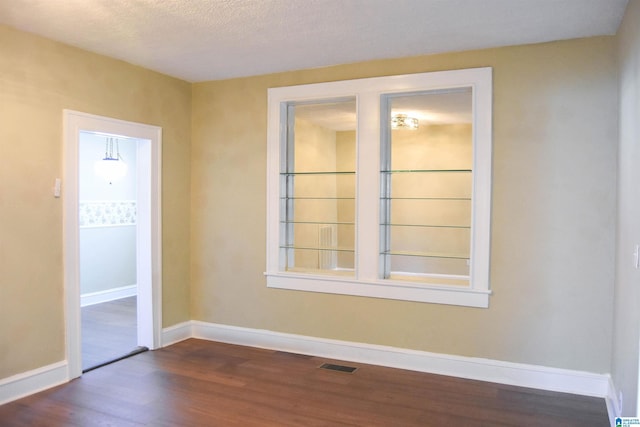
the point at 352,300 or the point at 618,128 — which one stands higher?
the point at 618,128

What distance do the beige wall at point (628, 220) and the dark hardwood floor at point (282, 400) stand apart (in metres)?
0.62

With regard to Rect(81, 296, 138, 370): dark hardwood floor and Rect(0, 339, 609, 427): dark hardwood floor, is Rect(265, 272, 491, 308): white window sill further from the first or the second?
Rect(81, 296, 138, 370): dark hardwood floor

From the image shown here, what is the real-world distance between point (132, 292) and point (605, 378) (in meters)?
5.99

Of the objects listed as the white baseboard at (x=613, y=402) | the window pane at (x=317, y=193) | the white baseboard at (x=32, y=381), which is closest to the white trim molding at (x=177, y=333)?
the white baseboard at (x=32, y=381)

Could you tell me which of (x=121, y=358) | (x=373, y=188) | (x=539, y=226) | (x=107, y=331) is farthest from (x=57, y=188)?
(x=539, y=226)

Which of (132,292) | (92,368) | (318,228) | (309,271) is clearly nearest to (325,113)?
(318,228)

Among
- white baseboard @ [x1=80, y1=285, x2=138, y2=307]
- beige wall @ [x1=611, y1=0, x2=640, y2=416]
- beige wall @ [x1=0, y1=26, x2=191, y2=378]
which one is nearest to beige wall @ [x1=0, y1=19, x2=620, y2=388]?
beige wall @ [x1=0, y1=26, x2=191, y2=378]

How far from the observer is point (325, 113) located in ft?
14.6

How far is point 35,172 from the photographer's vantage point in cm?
334

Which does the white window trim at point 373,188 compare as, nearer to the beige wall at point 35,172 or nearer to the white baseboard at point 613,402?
the white baseboard at point 613,402

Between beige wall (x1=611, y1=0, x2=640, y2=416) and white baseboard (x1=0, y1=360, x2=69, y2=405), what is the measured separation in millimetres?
3663

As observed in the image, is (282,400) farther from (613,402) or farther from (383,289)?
(613,402)

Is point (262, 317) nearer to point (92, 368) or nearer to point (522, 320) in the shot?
point (92, 368)

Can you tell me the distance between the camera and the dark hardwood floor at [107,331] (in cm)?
414
